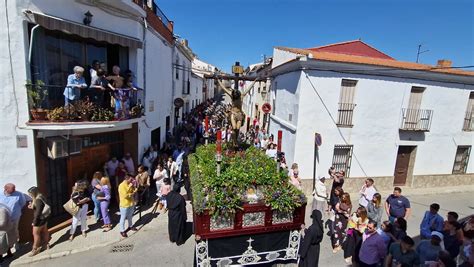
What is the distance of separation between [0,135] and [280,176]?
7.11 m

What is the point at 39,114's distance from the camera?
20.9ft

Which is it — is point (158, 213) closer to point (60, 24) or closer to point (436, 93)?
point (60, 24)

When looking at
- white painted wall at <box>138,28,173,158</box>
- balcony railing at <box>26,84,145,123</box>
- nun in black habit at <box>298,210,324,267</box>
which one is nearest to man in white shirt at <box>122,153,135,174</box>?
white painted wall at <box>138,28,173,158</box>

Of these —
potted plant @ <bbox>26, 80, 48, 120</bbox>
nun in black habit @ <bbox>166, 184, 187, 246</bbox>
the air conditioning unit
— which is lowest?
nun in black habit @ <bbox>166, 184, 187, 246</bbox>

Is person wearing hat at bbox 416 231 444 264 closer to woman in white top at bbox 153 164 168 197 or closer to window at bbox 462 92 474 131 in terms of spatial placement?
woman in white top at bbox 153 164 168 197

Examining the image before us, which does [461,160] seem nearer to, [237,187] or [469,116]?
[469,116]

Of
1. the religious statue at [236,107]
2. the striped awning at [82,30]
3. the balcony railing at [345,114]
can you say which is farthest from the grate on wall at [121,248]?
the balcony railing at [345,114]

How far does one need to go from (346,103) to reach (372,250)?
7.00m

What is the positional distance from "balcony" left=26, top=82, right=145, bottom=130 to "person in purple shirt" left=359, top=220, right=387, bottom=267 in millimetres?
7351

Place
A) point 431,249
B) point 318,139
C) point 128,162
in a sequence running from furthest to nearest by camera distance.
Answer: point 318,139
point 128,162
point 431,249

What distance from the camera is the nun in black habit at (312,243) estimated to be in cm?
493

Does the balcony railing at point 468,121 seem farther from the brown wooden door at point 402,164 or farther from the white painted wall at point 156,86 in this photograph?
the white painted wall at point 156,86

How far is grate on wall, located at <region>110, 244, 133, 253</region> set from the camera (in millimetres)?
6520

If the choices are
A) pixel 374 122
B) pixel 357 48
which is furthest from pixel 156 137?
pixel 357 48
